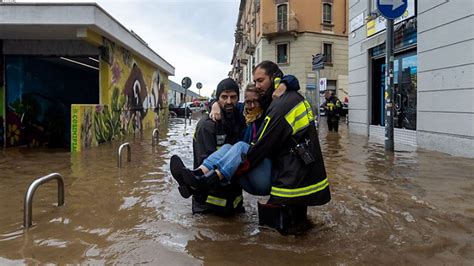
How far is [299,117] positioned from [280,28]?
33449 millimetres

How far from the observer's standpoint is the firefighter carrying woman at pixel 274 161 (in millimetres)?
3715

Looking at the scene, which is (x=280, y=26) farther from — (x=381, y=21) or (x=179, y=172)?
A: (x=179, y=172)

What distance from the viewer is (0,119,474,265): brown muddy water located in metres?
3.53

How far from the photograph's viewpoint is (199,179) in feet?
12.2

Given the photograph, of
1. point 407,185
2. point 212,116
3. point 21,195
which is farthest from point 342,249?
point 21,195

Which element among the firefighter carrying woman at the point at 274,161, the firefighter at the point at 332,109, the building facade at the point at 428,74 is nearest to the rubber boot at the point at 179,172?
the firefighter carrying woman at the point at 274,161

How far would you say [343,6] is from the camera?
37094 mm

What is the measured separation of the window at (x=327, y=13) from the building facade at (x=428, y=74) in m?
23.5

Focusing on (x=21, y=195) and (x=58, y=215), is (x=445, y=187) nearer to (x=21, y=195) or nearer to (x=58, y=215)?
(x=58, y=215)

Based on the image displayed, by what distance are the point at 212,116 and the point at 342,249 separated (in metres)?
1.80

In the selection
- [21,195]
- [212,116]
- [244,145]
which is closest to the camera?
[244,145]

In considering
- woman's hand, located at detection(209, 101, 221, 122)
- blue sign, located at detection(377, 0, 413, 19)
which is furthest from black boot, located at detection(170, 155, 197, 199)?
blue sign, located at detection(377, 0, 413, 19)

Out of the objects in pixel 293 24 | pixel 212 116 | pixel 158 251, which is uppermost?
pixel 293 24

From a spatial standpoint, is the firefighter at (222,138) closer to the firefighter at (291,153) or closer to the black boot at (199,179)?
the black boot at (199,179)
